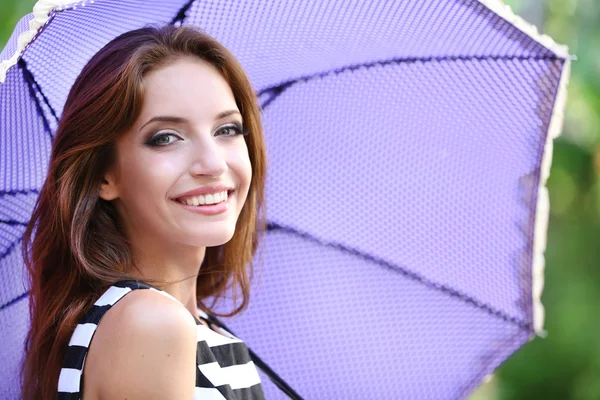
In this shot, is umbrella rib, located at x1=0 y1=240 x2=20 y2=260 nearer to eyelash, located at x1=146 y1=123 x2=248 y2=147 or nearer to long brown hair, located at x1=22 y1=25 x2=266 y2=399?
long brown hair, located at x1=22 y1=25 x2=266 y2=399

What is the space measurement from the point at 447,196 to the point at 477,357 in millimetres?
574

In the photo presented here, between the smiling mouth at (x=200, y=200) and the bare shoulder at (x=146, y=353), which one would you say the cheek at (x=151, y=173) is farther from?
the bare shoulder at (x=146, y=353)

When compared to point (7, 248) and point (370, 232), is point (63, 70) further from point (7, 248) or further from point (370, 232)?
point (370, 232)

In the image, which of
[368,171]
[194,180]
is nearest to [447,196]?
[368,171]

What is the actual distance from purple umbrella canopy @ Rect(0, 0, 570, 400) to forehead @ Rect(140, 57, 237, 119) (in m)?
0.23

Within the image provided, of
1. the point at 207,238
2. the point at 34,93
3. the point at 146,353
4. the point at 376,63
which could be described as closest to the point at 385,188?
the point at 376,63

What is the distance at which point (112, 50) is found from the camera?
256 centimetres

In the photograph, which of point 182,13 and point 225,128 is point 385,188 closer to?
point 225,128

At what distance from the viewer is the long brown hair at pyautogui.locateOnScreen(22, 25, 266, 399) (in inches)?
97.3

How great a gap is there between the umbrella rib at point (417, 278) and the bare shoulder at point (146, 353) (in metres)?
1.05

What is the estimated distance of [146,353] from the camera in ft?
6.95

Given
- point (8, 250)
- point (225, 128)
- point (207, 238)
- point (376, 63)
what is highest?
point (376, 63)

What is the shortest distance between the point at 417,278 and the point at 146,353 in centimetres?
131

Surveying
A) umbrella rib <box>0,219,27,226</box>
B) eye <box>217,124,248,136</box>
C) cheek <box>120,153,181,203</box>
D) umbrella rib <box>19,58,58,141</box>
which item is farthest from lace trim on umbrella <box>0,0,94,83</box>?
umbrella rib <box>0,219,27,226</box>
